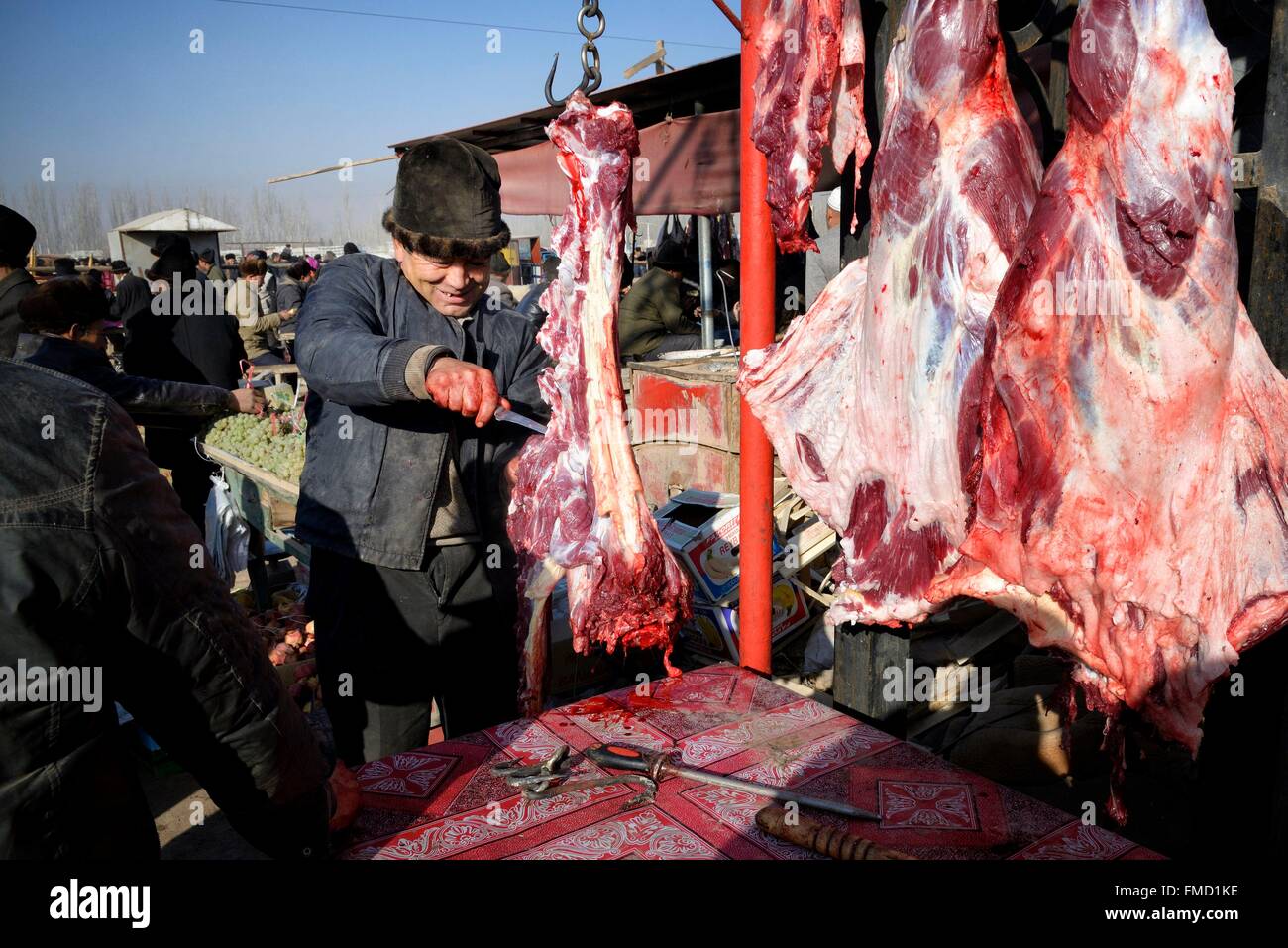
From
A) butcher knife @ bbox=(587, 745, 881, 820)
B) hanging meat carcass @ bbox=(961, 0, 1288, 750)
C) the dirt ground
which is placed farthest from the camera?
the dirt ground

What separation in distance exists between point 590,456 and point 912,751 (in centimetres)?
128

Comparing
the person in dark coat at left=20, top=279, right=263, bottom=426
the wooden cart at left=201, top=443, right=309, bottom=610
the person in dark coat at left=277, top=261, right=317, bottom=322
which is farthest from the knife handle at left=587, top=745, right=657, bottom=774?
the person in dark coat at left=277, top=261, right=317, bottom=322

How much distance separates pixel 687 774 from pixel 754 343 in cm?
138

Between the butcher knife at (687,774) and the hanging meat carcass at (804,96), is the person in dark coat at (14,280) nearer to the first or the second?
the hanging meat carcass at (804,96)

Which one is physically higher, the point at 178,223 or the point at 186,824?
the point at 178,223

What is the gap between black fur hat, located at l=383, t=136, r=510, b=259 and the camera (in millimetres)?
2812

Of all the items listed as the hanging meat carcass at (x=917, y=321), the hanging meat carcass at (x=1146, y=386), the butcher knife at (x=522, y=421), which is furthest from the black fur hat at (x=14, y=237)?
the hanging meat carcass at (x=1146, y=386)

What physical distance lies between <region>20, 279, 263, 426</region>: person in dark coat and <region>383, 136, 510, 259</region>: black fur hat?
2106 millimetres

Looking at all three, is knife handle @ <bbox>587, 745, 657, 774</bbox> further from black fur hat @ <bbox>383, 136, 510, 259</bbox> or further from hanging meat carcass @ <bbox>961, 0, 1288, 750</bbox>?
black fur hat @ <bbox>383, 136, 510, 259</bbox>

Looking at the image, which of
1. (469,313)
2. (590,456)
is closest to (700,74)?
(469,313)

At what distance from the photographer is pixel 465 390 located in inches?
96.1

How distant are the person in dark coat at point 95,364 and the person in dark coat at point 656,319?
436 centimetres

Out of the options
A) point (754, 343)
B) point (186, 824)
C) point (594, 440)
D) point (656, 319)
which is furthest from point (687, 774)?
point (656, 319)

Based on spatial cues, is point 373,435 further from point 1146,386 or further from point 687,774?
point 1146,386
